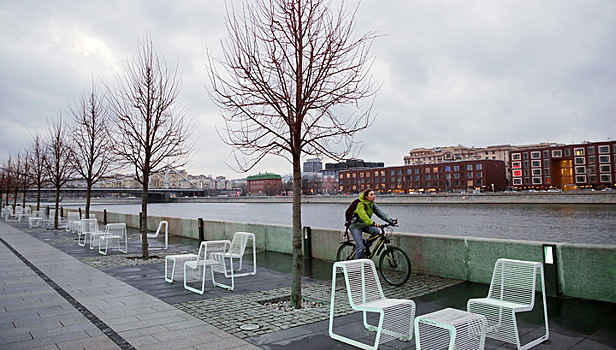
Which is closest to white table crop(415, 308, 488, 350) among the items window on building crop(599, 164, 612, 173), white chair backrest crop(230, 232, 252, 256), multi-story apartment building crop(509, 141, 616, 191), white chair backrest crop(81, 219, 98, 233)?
white chair backrest crop(230, 232, 252, 256)

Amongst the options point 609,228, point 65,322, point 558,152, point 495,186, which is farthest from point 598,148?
point 65,322

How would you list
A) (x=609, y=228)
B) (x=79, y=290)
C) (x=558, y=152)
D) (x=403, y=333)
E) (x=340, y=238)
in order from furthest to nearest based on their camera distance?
(x=558, y=152), (x=609, y=228), (x=340, y=238), (x=79, y=290), (x=403, y=333)

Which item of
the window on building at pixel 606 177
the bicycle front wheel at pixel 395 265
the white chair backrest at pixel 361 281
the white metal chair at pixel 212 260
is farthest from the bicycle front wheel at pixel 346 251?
the window on building at pixel 606 177

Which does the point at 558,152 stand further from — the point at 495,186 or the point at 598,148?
the point at 495,186

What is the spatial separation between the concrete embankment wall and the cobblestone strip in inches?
17.4

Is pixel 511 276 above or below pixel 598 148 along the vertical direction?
below

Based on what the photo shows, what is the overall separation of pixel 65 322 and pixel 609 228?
39039mm

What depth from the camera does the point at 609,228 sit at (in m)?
33.7

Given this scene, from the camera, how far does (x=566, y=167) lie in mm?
109500

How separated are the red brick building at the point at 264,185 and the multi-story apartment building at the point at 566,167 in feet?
243

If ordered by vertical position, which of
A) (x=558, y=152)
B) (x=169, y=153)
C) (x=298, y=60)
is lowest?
(x=169, y=153)

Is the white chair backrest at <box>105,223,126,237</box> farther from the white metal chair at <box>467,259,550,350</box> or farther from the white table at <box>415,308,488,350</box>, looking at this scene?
the white table at <box>415,308,488,350</box>

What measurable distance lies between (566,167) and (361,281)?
12371cm

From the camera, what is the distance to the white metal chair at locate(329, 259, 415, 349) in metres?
4.36
